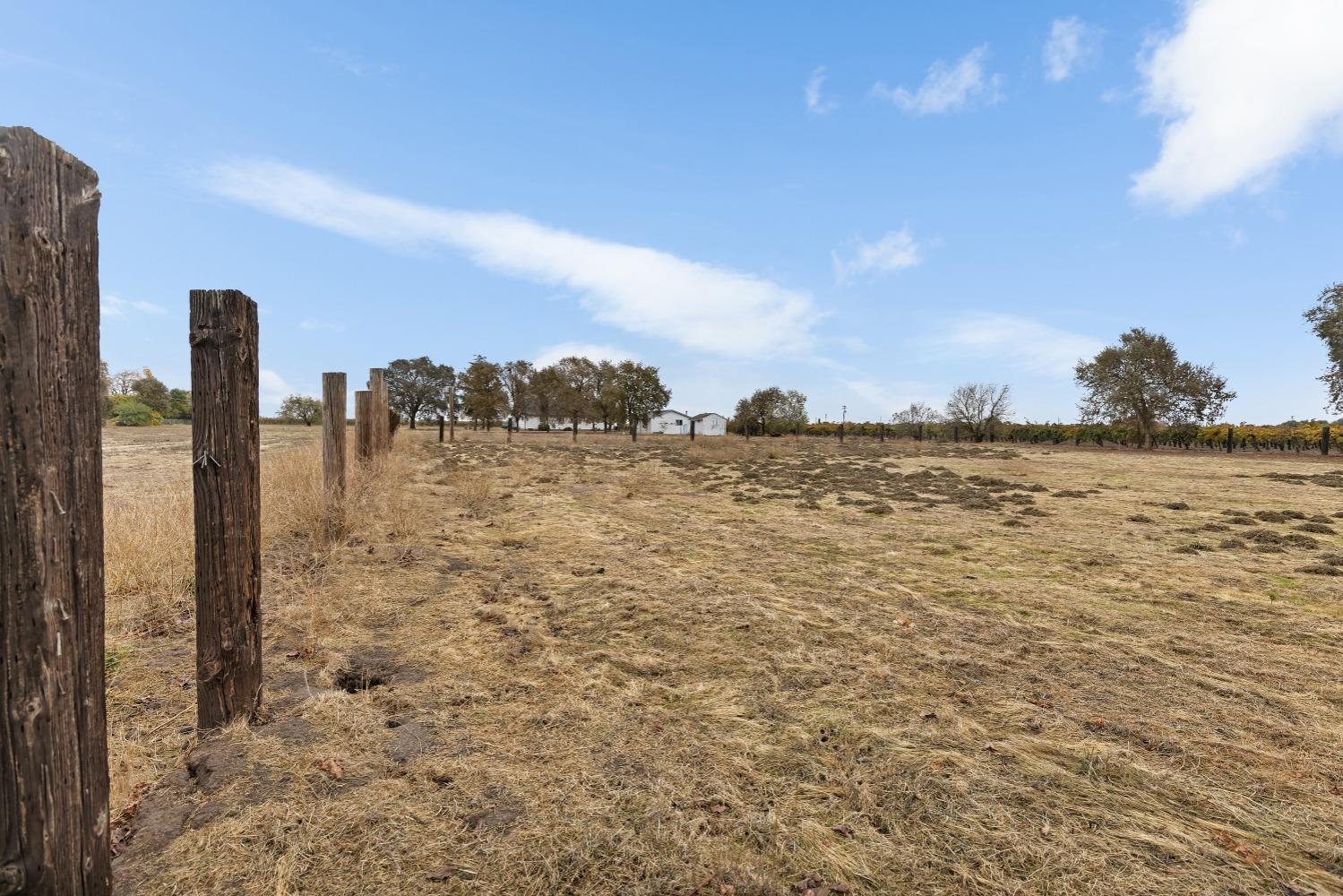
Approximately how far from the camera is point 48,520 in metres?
1.64

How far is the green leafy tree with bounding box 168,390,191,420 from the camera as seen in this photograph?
175 feet

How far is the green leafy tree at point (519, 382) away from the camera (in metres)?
57.3

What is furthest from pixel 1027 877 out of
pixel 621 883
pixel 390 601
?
pixel 390 601

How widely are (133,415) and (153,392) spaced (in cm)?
1483

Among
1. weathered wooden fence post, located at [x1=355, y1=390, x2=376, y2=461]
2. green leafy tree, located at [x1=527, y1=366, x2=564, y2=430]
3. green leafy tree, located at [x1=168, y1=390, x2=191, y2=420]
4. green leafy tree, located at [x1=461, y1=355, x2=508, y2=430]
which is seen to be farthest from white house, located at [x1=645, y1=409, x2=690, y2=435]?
weathered wooden fence post, located at [x1=355, y1=390, x2=376, y2=461]

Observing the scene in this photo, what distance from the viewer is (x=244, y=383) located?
3.22m

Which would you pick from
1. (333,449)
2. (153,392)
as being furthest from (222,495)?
(153,392)

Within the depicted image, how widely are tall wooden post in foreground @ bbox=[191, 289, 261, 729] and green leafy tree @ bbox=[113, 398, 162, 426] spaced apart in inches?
1858

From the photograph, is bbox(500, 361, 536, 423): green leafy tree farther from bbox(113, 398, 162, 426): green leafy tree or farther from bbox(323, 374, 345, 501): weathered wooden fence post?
bbox(323, 374, 345, 501): weathered wooden fence post

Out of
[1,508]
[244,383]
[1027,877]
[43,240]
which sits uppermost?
[43,240]

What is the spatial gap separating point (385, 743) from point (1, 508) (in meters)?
2.05

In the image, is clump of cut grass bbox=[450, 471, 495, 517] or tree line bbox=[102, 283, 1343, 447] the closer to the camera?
clump of cut grass bbox=[450, 471, 495, 517]

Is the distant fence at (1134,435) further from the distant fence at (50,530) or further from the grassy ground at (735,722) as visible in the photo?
the distant fence at (50,530)

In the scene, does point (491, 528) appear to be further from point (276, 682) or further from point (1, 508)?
point (1, 508)
